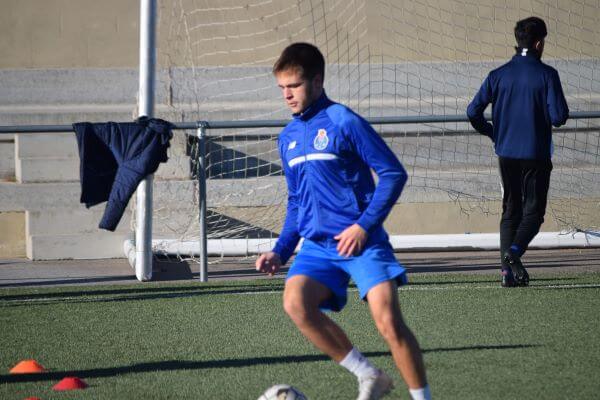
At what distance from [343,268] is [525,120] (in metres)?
4.14

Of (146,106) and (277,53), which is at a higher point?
(277,53)

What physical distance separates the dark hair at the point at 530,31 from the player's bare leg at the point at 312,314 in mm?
4359

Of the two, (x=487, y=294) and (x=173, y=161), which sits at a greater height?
(x=173, y=161)

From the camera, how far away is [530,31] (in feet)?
26.8

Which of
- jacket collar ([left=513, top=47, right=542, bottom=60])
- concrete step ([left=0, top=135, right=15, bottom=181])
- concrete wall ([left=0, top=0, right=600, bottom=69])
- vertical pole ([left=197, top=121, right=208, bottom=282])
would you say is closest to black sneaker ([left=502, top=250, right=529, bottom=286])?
jacket collar ([left=513, top=47, right=542, bottom=60])

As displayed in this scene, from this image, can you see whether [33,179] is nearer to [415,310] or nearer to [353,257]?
[415,310]

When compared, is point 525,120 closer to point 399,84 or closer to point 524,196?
point 524,196

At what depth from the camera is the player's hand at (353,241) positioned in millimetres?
4270

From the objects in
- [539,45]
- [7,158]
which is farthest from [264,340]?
[7,158]

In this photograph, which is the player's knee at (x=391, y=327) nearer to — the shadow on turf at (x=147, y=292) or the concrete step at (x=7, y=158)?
the shadow on turf at (x=147, y=292)

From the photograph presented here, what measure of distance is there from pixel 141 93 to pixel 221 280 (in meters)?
1.82

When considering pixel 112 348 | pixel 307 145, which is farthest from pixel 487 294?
pixel 307 145

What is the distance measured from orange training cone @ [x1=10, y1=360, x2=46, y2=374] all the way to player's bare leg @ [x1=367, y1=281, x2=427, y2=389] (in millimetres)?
2221

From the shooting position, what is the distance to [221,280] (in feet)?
31.2
